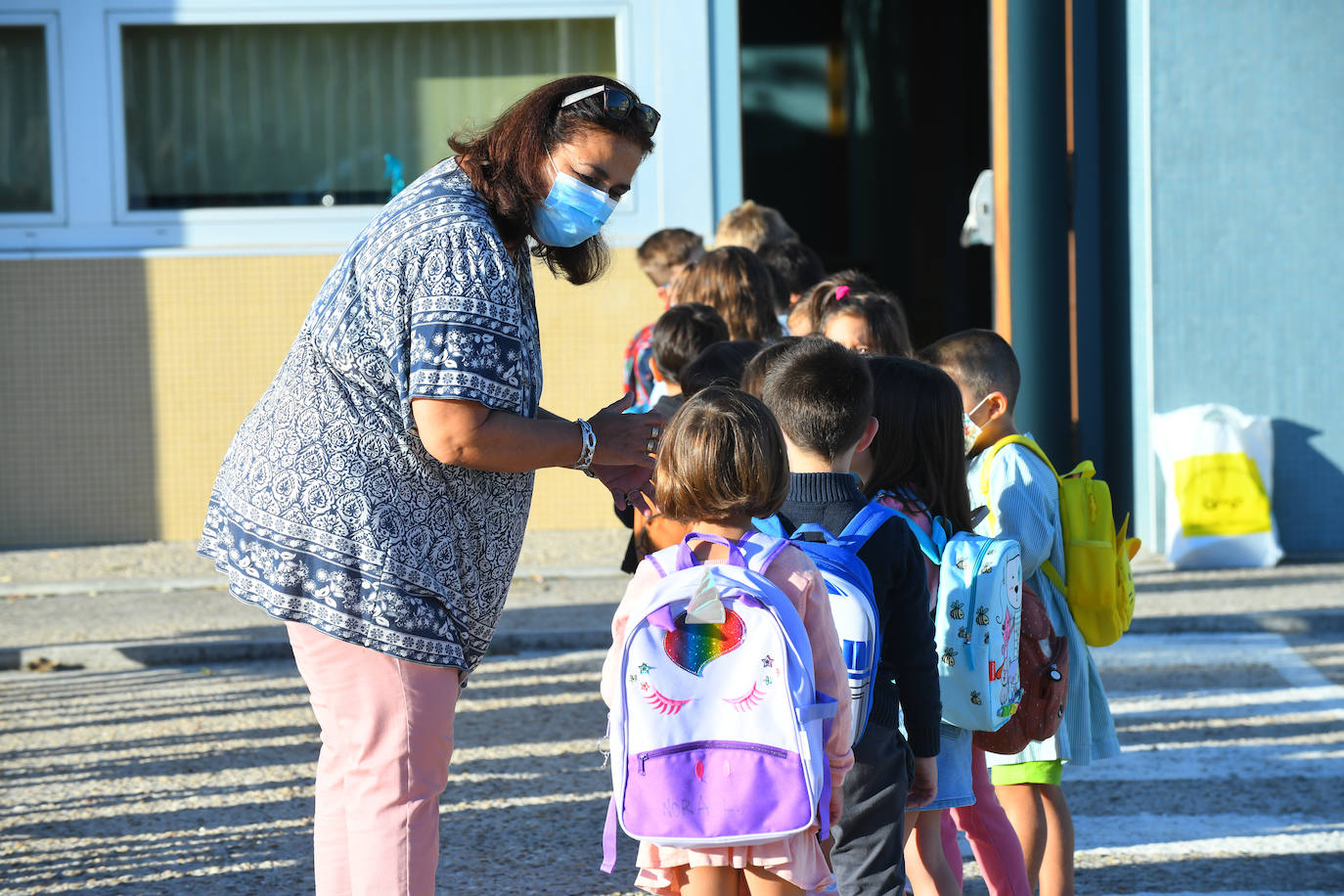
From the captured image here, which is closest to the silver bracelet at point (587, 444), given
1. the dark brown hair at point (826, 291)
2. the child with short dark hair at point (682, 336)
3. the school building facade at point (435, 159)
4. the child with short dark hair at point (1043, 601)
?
the child with short dark hair at point (1043, 601)

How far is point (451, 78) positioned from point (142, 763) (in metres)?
6.41

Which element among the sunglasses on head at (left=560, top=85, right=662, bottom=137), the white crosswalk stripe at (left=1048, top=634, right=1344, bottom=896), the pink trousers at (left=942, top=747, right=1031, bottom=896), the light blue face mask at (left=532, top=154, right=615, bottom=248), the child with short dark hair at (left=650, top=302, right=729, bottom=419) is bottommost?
the white crosswalk stripe at (left=1048, top=634, right=1344, bottom=896)

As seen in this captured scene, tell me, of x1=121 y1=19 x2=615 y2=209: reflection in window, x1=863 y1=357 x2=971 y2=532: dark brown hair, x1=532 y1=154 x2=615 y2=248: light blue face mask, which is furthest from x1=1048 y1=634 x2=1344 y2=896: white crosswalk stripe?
x1=121 y1=19 x2=615 y2=209: reflection in window

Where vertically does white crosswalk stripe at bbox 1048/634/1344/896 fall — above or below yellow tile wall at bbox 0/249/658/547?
below

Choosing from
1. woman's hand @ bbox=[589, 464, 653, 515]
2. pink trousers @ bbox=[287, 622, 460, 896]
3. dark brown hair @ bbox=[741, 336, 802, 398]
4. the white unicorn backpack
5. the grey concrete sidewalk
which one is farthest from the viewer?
the grey concrete sidewalk

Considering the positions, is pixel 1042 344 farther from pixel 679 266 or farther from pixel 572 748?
pixel 572 748

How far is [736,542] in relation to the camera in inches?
100

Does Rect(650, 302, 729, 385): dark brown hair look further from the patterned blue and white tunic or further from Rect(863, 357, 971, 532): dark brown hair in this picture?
the patterned blue and white tunic

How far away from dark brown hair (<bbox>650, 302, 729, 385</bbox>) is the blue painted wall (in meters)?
4.96

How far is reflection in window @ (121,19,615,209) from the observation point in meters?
10.2

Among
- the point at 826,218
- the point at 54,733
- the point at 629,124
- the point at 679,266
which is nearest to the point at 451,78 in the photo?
the point at 679,266

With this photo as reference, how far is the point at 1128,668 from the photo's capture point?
20.7 ft

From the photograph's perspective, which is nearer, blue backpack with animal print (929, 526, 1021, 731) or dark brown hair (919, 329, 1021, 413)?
blue backpack with animal print (929, 526, 1021, 731)

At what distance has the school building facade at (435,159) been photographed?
8641mm
